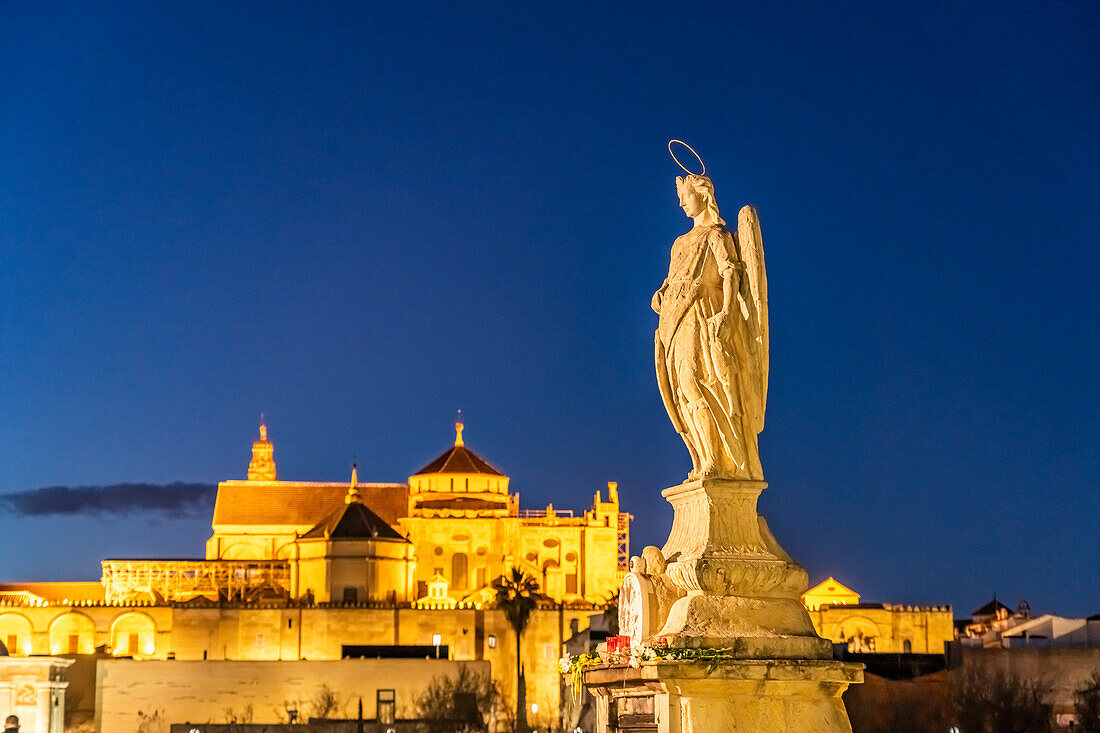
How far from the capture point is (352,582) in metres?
83.7

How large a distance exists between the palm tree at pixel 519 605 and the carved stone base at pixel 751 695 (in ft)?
208

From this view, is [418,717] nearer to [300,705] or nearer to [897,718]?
[300,705]

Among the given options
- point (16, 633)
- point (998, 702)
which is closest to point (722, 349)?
point (998, 702)

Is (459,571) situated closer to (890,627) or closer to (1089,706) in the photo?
(890,627)

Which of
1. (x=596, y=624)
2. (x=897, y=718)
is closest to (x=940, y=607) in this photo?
(x=596, y=624)

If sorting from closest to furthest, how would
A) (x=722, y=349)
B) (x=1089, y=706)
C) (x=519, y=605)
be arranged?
(x=722, y=349)
(x=1089, y=706)
(x=519, y=605)

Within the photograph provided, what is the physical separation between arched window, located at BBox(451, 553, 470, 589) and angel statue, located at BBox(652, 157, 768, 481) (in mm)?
80029

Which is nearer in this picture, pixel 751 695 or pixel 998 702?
pixel 751 695

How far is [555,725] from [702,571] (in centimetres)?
6522

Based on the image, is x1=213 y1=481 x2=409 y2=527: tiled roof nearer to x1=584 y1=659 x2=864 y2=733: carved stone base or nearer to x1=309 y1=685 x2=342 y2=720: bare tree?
x1=309 y1=685 x2=342 y2=720: bare tree

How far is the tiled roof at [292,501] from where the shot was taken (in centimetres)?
9938

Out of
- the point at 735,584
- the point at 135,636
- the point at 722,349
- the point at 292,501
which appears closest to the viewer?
the point at 735,584

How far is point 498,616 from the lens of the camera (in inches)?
3142

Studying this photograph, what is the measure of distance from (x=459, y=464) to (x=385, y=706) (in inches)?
1096
